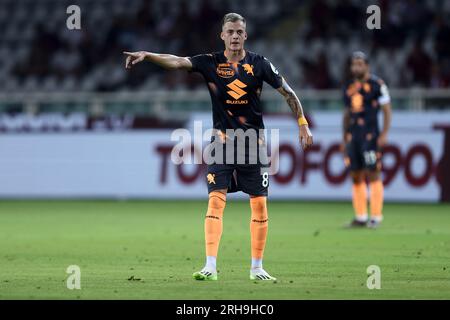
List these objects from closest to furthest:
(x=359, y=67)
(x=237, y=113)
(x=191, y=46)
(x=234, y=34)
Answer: (x=234, y=34) → (x=237, y=113) → (x=359, y=67) → (x=191, y=46)

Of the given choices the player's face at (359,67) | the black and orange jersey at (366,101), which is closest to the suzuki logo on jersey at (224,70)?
the player's face at (359,67)

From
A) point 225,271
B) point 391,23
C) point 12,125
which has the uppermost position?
point 391,23

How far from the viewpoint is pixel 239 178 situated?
10.1 meters

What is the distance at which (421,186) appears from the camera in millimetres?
21391

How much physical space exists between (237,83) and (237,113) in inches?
10.9

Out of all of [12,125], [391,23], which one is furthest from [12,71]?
[391,23]

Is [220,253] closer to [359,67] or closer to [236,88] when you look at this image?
[236,88]

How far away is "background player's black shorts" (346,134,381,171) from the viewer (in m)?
16.5

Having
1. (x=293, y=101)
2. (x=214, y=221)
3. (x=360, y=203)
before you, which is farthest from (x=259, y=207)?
(x=360, y=203)

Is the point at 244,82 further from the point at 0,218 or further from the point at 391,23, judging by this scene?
the point at 391,23
